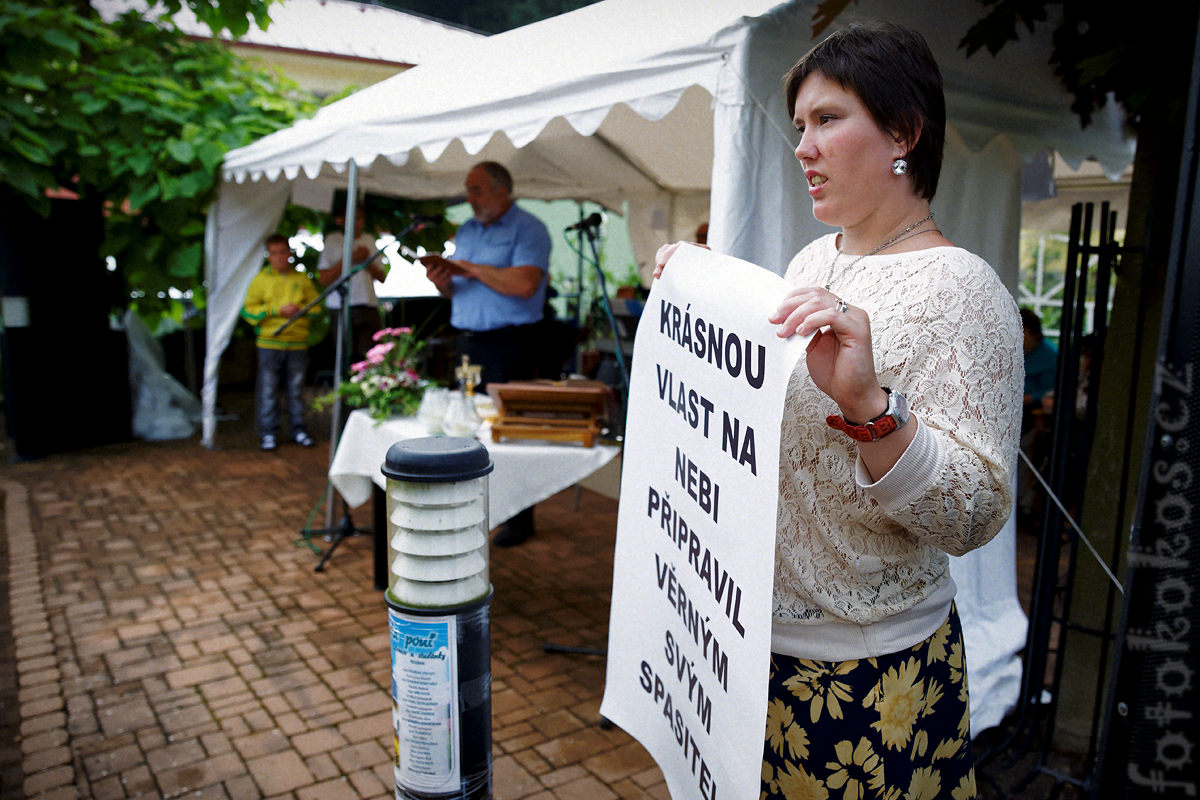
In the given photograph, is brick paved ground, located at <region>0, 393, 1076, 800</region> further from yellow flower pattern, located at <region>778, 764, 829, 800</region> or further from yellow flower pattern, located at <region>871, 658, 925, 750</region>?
yellow flower pattern, located at <region>871, 658, 925, 750</region>

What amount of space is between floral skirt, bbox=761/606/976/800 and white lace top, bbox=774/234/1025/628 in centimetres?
9

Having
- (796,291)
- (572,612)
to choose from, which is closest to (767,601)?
(796,291)

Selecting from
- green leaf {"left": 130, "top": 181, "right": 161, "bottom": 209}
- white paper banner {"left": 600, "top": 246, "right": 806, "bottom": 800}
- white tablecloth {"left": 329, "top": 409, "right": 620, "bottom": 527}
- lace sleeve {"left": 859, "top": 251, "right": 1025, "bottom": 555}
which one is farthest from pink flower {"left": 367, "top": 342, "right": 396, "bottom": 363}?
green leaf {"left": 130, "top": 181, "right": 161, "bottom": 209}

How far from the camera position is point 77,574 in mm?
Result: 4562

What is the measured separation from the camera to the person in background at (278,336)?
7.54m

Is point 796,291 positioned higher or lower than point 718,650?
higher

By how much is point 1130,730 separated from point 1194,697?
0.06 m

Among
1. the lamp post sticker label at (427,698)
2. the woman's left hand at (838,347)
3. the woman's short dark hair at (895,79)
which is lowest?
the lamp post sticker label at (427,698)

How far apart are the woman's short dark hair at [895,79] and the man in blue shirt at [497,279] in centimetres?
339

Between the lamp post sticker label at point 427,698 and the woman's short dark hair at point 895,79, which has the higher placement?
the woman's short dark hair at point 895,79

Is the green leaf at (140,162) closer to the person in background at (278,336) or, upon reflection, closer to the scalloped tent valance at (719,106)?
the person in background at (278,336)

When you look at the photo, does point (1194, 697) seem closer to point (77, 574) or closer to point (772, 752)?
point (772, 752)

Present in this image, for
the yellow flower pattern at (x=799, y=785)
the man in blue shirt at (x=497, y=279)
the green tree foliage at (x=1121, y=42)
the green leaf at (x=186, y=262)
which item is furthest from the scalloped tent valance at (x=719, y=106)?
the green leaf at (x=186, y=262)

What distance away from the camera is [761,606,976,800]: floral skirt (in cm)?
124
